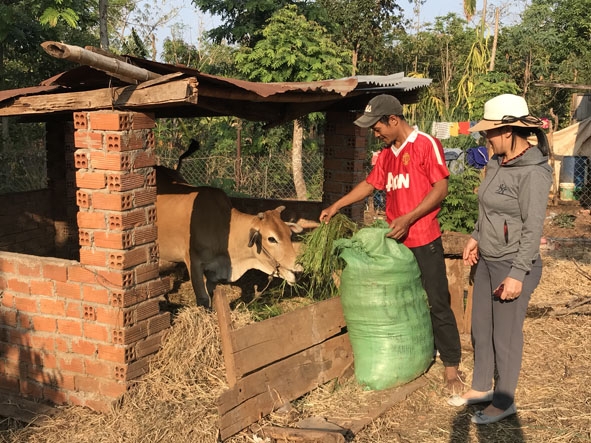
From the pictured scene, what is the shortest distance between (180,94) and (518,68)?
19.6 metres

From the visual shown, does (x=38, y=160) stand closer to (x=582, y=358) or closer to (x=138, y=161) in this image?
(x=138, y=161)

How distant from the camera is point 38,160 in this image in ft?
45.8

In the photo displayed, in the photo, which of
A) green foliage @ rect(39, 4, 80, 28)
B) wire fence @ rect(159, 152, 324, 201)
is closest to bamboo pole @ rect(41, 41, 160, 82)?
green foliage @ rect(39, 4, 80, 28)

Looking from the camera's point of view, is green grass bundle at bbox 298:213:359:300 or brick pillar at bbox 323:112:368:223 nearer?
green grass bundle at bbox 298:213:359:300

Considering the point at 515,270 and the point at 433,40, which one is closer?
the point at 515,270

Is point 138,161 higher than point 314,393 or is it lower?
higher

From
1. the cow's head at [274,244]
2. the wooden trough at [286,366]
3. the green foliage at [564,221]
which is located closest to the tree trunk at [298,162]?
the green foliage at [564,221]

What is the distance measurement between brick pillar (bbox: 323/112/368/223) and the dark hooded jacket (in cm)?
261

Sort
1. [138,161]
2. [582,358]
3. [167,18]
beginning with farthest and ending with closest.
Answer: [167,18], [582,358], [138,161]

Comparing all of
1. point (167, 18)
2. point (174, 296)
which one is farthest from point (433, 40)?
point (174, 296)

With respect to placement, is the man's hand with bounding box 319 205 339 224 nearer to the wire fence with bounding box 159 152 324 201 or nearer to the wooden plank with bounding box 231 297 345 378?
the wooden plank with bounding box 231 297 345 378

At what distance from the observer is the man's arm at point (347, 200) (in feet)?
16.7

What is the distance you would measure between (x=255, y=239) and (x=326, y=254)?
1.51 m

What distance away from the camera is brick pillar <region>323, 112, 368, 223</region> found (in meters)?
6.87
